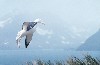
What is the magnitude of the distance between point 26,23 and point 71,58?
42.2 ft

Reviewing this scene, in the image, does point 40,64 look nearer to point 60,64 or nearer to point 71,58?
point 60,64

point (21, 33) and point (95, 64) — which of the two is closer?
point (21, 33)

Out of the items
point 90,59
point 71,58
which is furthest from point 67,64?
point 90,59

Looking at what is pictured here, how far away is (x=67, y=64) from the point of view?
1830cm

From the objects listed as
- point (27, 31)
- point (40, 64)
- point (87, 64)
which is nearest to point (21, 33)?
point (27, 31)

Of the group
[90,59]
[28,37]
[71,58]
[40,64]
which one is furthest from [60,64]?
[28,37]

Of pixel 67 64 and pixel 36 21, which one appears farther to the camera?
pixel 67 64

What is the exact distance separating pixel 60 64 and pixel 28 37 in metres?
15.0

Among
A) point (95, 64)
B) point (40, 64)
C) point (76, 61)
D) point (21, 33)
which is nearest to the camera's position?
point (21, 33)

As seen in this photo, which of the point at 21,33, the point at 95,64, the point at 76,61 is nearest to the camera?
the point at 21,33

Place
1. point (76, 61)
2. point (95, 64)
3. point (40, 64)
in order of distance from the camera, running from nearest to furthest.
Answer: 1. point (95, 64)
2. point (76, 61)
3. point (40, 64)

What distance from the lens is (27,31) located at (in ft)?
17.9

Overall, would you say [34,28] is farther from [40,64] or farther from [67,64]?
[40,64]

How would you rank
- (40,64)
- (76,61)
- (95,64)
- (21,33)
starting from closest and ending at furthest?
(21,33)
(95,64)
(76,61)
(40,64)
